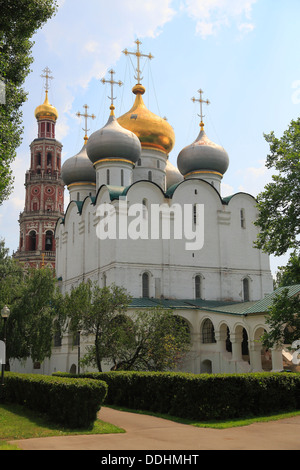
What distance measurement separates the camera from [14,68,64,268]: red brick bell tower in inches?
1940

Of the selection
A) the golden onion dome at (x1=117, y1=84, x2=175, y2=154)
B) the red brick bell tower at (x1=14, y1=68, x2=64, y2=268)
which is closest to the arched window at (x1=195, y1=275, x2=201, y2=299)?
the golden onion dome at (x1=117, y1=84, x2=175, y2=154)

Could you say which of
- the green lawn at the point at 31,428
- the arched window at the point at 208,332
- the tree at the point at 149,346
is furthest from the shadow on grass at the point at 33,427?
the arched window at the point at 208,332

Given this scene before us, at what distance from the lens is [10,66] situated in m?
13.9

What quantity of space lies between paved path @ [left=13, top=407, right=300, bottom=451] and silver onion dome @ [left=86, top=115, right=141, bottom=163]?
2042cm

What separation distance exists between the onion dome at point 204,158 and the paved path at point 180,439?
23222 millimetres

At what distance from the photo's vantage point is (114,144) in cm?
3031

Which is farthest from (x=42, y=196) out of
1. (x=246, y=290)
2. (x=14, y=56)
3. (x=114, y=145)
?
(x=14, y=56)

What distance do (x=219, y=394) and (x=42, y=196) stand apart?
40618 mm

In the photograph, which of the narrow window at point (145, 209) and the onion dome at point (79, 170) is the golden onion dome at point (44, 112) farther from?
the narrow window at point (145, 209)

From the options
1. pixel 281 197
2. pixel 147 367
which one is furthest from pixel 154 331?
pixel 281 197

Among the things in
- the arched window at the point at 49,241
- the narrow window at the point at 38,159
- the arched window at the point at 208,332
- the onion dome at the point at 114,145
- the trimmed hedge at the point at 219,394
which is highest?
the narrow window at the point at 38,159

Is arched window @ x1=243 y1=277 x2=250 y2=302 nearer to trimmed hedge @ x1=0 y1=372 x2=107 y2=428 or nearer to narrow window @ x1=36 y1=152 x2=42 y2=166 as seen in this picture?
trimmed hedge @ x1=0 y1=372 x2=107 y2=428

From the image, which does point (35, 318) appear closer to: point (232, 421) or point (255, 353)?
point (255, 353)

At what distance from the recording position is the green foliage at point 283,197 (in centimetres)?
1614
